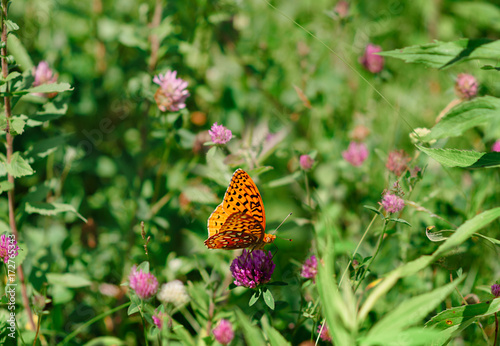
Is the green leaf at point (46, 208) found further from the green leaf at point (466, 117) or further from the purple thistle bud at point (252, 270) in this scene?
the green leaf at point (466, 117)

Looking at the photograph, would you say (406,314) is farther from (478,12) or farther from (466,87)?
(478,12)

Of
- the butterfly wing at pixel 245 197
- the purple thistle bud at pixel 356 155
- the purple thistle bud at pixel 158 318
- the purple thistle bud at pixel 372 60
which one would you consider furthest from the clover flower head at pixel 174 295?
the purple thistle bud at pixel 372 60

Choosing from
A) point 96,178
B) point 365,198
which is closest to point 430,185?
point 365,198

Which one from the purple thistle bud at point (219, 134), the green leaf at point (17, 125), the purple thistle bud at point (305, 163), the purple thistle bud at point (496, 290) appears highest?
the green leaf at point (17, 125)

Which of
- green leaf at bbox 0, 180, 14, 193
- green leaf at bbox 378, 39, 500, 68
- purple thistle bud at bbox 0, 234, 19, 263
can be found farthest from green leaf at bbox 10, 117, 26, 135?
green leaf at bbox 378, 39, 500, 68

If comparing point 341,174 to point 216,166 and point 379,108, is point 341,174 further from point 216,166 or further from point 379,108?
point 216,166
